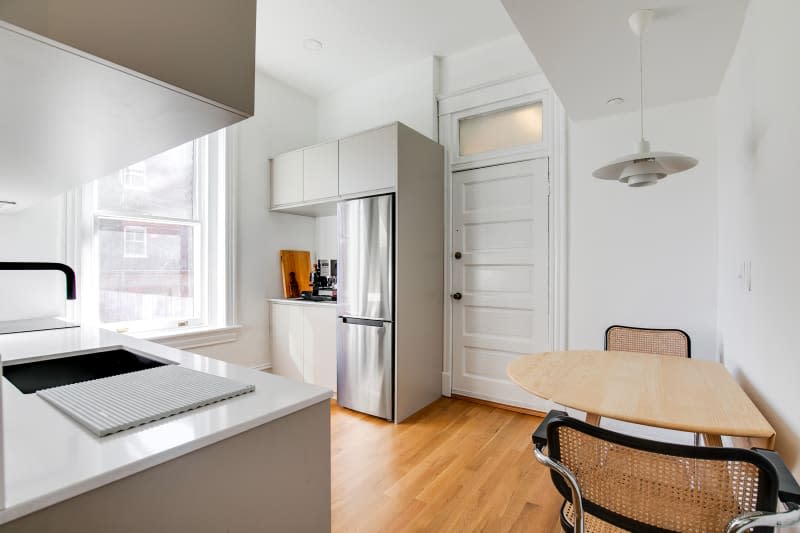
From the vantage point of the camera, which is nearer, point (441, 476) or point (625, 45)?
point (625, 45)

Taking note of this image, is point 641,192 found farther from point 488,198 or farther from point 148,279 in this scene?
point 148,279

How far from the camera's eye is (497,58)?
3189 millimetres

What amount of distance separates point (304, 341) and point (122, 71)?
314cm

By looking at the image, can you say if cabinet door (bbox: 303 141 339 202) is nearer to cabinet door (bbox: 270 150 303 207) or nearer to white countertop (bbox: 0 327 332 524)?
cabinet door (bbox: 270 150 303 207)

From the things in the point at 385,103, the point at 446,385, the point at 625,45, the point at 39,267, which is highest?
the point at 385,103

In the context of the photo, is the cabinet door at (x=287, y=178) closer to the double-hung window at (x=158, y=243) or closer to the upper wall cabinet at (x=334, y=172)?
the upper wall cabinet at (x=334, y=172)

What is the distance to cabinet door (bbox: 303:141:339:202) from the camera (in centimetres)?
328

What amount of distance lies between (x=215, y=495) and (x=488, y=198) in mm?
2927

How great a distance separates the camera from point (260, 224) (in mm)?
3740

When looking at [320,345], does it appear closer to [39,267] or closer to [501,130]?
[39,267]

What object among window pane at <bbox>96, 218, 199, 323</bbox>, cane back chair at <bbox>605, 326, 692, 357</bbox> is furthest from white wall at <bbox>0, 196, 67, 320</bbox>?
cane back chair at <bbox>605, 326, 692, 357</bbox>

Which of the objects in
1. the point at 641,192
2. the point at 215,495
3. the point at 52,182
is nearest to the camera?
the point at 215,495

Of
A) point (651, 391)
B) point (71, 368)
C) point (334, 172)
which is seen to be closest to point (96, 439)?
point (71, 368)

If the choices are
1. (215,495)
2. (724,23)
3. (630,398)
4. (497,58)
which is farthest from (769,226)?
(497,58)
